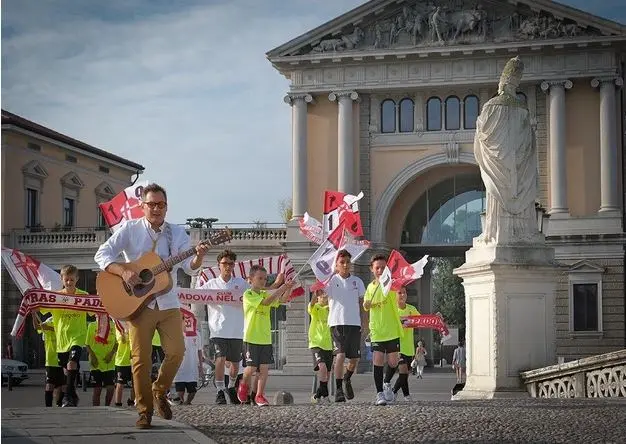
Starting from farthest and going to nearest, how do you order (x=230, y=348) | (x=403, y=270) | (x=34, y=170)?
(x=34, y=170), (x=403, y=270), (x=230, y=348)

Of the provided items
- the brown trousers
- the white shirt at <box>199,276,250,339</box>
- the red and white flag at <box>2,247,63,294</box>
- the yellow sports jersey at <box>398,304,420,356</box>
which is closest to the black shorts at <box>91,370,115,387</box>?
the red and white flag at <box>2,247,63,294</box>

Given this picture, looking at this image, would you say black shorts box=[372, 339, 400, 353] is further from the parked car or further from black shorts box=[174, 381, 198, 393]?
the parked car

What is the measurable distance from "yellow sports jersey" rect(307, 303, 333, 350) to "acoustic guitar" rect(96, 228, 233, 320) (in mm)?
6257

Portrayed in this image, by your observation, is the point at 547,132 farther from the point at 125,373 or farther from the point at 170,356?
the point at 170,356

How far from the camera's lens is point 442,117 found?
155ft

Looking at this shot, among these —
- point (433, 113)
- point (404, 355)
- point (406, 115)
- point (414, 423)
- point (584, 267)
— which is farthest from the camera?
point (406, 115)

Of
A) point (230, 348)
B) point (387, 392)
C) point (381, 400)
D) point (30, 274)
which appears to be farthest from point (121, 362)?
point (381, 400)

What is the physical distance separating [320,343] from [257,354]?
208 cm

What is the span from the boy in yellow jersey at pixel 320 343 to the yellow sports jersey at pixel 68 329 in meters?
2.64

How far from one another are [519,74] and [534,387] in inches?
139

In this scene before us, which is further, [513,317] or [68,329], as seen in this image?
[68,329]

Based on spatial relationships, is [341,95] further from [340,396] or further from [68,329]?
[340,396]

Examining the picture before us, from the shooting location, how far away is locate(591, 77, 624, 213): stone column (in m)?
44.9

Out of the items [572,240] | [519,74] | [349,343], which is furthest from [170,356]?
[572,240]
